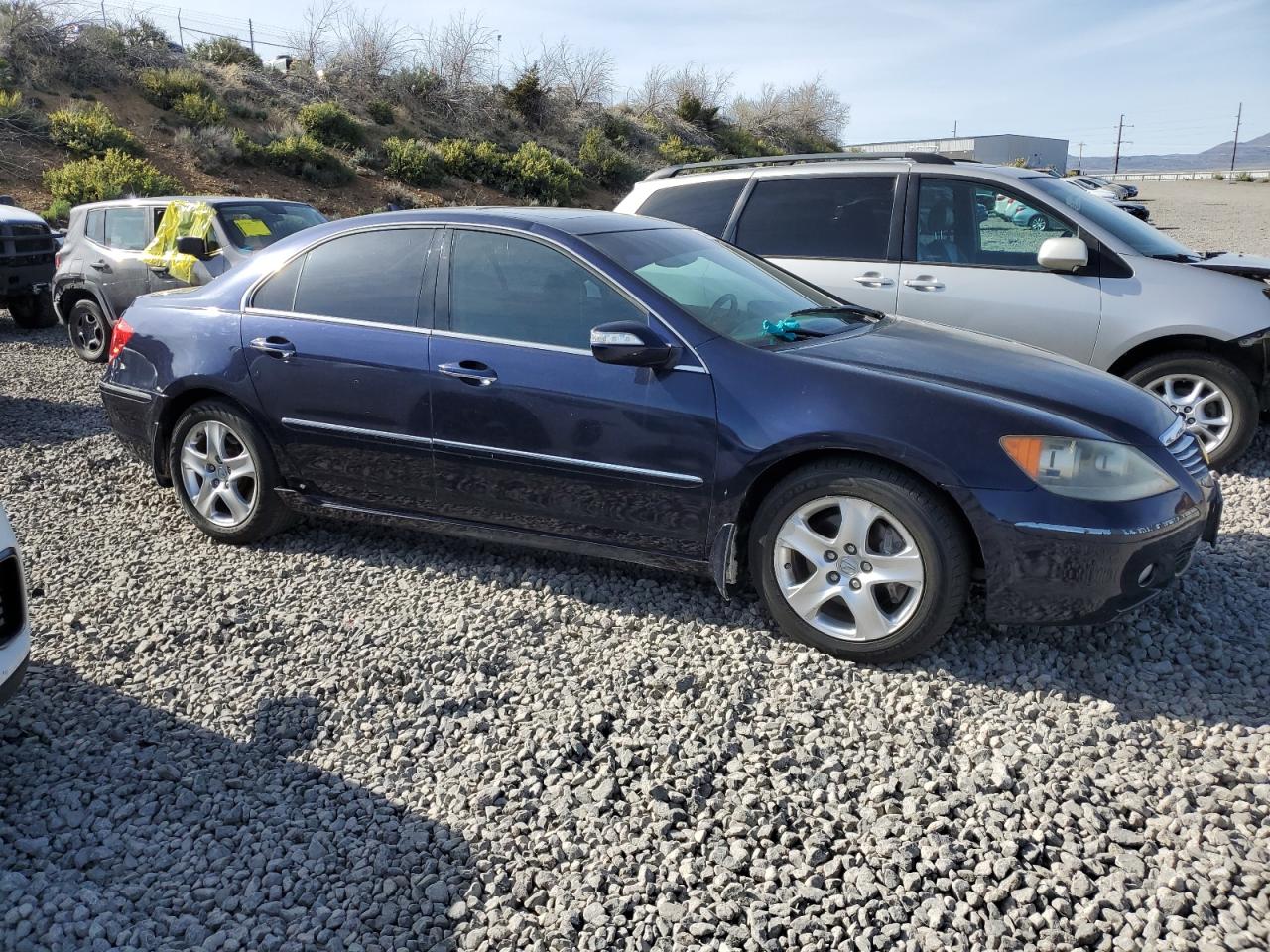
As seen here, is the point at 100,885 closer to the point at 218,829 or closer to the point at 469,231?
the point at 218,829

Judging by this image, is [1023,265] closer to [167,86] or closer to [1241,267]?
[1241,267]

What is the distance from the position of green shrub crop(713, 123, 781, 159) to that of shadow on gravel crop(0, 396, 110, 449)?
36518 millimetres

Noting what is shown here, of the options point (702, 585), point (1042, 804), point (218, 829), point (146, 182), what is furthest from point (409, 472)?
point (146, 182)

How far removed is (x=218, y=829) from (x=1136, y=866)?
253 centimetres

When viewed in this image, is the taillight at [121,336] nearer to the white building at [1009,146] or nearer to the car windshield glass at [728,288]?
the car windshield glass at [728,288]

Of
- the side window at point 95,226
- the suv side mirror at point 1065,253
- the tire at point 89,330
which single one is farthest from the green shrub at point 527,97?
the suv side mirror at point 1065,253

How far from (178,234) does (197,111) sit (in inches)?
711

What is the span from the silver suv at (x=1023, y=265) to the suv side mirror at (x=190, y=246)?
4590 mm

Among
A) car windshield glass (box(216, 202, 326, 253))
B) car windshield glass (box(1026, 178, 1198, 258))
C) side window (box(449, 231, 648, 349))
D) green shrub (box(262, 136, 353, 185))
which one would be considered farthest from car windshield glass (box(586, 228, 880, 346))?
green shrub (box(262, 136, 353, 185))

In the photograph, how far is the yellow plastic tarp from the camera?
914 centimetres

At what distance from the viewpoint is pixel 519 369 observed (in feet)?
13.5

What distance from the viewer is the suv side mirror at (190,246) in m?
8.75

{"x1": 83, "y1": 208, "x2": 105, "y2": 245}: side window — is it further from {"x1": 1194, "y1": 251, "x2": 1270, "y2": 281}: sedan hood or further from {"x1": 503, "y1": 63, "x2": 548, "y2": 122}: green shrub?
{"x1": 503, "y1": 63, "x2": 548, "y2": 122}: green shrub

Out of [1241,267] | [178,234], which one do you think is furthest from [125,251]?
[1241,267]
